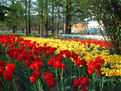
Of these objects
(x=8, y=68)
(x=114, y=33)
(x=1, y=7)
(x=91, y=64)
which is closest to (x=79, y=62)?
(x=91, y=64)

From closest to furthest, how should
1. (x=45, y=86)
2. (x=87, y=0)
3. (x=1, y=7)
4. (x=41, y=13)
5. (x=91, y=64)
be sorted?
(x=91, y=64), (x=45, y=86), (x=87, y=0), (x=1, y=7), (x=41, y=13)

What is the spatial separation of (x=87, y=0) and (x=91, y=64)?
2.83 m

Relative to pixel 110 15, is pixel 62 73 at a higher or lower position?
lower

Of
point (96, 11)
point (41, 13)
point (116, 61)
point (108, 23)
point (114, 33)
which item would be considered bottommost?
point (116, 61)

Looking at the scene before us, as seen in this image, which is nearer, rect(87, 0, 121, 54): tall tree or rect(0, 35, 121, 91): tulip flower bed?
rect(0, 35, 121, 91): tulip flower bed

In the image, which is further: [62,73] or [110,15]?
[110,15]

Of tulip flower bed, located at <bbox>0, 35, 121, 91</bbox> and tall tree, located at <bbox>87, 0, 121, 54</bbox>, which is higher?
tall tree, located at <bbox>87, 0, 121, 54</bbox>

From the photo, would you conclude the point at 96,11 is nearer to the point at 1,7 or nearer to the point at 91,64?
the point at 91,64

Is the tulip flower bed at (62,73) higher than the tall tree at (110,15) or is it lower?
lower

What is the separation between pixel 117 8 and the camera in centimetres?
398

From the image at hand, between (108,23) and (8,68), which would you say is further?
(108,23)

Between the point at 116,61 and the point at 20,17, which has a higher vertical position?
the point at 20,17

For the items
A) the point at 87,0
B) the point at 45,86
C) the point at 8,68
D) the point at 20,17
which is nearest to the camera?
the point at 8,68

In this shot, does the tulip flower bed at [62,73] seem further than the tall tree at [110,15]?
No
